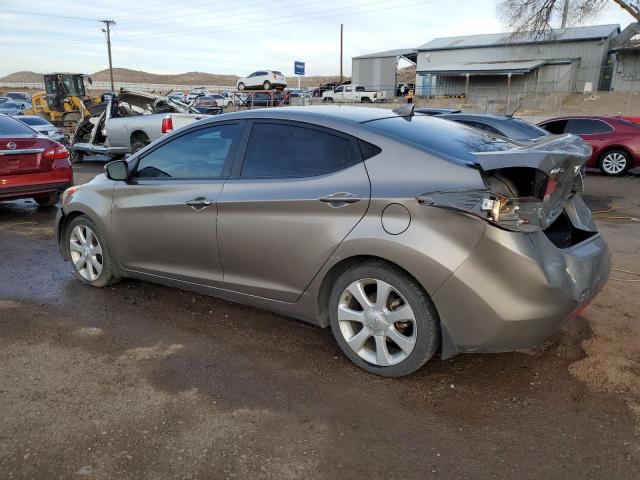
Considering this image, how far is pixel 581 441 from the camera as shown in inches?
Answer: 103

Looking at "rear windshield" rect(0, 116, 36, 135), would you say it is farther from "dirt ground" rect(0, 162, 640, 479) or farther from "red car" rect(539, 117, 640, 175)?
"red car" rect(539, 117, 640, 175)

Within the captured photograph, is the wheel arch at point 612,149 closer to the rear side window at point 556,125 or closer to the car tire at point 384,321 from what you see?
the rear side window at point 556,125

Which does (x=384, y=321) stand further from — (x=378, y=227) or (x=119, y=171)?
(x=119, y=171)

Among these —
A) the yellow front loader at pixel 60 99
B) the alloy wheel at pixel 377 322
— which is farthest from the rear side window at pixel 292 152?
the yellow front loader at pixel 60 99

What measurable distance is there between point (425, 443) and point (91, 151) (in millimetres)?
14445

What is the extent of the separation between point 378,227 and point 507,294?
0.79m

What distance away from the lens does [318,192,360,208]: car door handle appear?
3.13m

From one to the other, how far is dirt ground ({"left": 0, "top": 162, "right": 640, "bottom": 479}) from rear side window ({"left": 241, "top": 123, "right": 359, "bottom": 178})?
1224 mm

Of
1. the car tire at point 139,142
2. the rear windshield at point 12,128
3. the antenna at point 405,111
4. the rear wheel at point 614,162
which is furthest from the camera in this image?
the car tire at point 139,142

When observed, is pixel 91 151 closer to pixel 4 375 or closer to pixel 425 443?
pixel 4 375

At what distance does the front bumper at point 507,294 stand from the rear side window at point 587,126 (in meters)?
11.8

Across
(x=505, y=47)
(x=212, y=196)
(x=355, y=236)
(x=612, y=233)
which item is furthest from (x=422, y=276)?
(x=505, y=47)

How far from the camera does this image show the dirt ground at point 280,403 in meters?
2.48

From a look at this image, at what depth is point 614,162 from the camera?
41.9 ft
